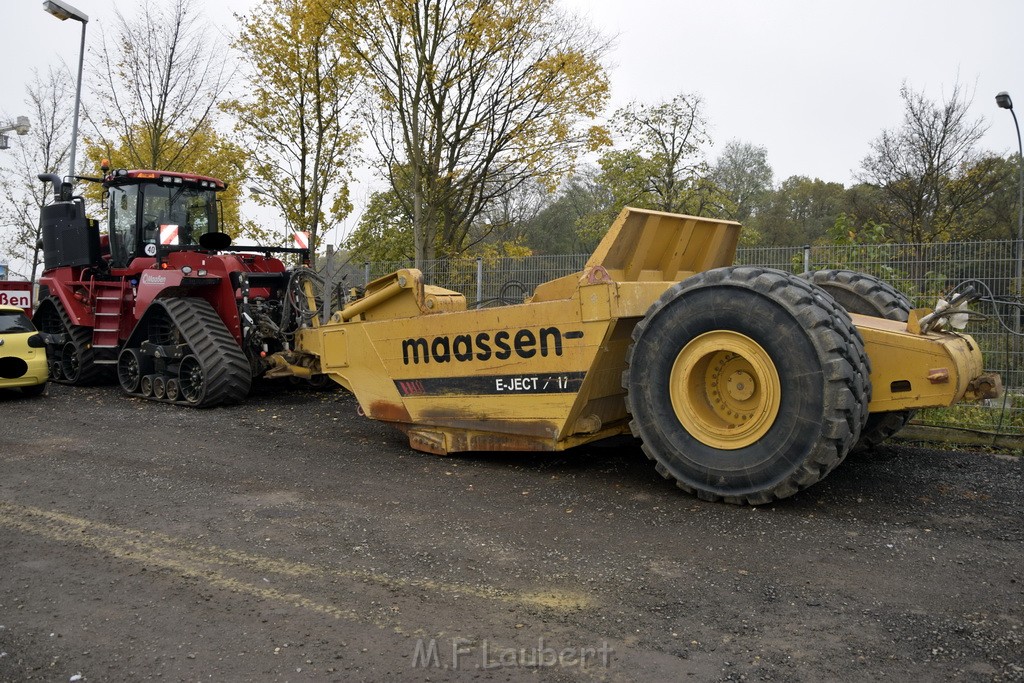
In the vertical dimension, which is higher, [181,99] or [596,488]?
[181,99]

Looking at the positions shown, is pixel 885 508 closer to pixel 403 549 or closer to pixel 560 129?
pixel 403 549

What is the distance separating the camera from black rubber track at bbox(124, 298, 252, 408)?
9.19m

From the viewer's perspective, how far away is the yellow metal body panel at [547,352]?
486 cm

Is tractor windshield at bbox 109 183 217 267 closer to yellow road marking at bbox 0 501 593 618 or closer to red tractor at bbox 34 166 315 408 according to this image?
red tractor at bbox 34 166 315 408

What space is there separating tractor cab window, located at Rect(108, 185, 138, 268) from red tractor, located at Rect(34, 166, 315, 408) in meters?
0.02

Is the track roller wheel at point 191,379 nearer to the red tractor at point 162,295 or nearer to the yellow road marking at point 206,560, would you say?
the red tractor at point 162,295

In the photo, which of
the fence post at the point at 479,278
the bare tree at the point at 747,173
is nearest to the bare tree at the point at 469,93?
the fence post at the point at 479,278

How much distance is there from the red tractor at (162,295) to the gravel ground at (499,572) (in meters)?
3.17

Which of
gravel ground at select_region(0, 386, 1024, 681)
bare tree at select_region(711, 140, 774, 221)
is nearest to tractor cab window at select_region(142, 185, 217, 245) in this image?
gravel ground at select_region(0, 386, 1024, 681)

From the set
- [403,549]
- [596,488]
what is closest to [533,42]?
[596,488]

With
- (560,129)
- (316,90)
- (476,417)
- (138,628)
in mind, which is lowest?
(138,628)

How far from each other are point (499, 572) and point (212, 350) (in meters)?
6.29

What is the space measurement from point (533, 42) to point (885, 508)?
36.8ft

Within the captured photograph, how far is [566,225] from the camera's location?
1320 inches
